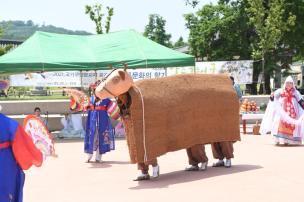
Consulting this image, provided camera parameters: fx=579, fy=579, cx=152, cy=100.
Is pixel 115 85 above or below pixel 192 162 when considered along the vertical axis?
above

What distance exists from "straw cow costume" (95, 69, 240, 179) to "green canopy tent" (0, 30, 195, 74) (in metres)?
6.85

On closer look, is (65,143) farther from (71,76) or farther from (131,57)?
(71,76)

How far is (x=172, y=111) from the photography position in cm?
866

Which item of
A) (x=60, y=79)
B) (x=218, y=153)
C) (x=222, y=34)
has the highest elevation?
(x=222, y=34)

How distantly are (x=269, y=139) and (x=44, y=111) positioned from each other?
22.7ft

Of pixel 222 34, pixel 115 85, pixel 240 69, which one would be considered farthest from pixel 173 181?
pixel 222 34

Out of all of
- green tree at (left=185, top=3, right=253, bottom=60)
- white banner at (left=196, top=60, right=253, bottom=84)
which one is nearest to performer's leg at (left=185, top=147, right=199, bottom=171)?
white banner at (left=196, top=60, right=253, bottom=84)

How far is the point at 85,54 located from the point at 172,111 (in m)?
8.26

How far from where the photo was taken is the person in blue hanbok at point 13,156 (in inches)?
186

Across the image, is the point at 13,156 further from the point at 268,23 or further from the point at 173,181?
the point at 268,23

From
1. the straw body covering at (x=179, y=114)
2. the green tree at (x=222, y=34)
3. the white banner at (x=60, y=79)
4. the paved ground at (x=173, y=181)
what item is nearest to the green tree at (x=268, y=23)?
the green tree at (x=222, y=34)

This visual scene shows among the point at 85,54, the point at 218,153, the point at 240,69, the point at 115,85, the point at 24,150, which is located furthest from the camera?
the point at 240,69

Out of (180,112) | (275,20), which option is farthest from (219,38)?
(180,112)

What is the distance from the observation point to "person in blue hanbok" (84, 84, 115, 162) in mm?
10727
